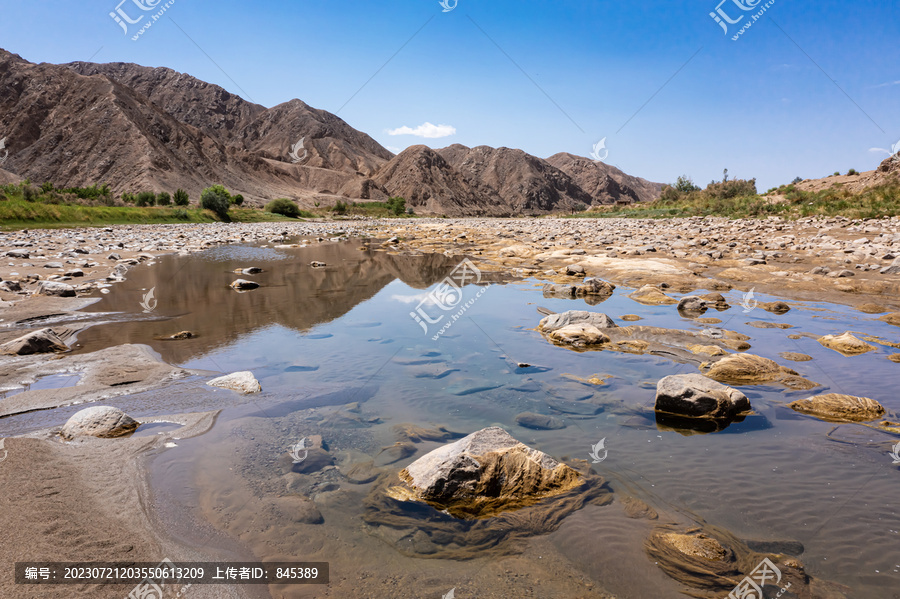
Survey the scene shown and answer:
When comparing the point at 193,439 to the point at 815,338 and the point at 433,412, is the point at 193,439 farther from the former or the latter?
the point at 815,338

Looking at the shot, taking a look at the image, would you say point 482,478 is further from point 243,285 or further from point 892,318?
point 243,285

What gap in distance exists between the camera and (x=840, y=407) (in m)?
5.56

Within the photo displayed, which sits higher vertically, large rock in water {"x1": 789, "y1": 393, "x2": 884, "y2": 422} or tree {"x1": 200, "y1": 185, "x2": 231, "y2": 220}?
tree {"x1": 200, "y1": 185, "x2": 231, "y2": 220}

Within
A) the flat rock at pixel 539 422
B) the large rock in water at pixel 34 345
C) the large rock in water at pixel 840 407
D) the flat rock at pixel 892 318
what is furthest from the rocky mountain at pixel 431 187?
the large rock in water at pixel 840 407

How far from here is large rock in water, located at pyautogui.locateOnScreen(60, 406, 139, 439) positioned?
4.68 m

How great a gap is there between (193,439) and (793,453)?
6.40 meters

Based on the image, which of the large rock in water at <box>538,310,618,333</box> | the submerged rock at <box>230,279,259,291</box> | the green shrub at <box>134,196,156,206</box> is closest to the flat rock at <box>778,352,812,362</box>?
the large rock in water at <box>538,310,618,333</box>

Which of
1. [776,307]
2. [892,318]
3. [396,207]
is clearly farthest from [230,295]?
[396,207]

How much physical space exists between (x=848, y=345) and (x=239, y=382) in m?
9.90

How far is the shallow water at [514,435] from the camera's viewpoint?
10.9ft

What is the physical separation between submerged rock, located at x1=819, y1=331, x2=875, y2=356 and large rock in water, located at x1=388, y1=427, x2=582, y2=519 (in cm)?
653

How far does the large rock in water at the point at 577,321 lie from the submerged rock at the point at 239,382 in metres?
5.65

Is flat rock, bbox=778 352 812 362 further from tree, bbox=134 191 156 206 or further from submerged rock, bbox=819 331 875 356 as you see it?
tree, bbox=134 191 156 206

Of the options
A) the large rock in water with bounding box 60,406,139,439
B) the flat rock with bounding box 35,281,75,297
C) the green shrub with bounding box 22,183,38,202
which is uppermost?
the green shrub with bounding box 22,183,38,202
